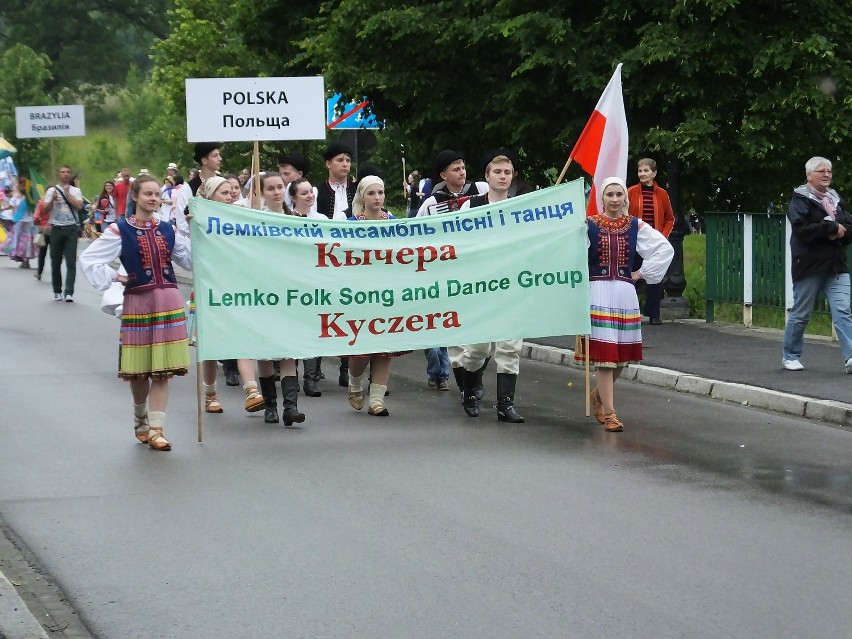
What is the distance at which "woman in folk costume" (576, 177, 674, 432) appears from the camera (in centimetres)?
1154

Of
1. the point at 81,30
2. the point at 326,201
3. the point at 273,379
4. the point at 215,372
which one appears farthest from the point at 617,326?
the point at 81,30

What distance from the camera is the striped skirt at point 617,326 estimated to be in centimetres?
1156

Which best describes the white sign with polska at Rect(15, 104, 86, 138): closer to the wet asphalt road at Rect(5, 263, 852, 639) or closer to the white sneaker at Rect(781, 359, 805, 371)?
the wet asphalt road at Rect(5, 263, 852, 639)

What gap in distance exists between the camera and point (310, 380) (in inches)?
540

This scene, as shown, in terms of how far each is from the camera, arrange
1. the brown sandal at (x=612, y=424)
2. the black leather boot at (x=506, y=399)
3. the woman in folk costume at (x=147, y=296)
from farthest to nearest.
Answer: the black leather boot at (x=506, y=399), the brown sandal at (x=612, y=424), the woman in folk costume at (x=147, y=296)

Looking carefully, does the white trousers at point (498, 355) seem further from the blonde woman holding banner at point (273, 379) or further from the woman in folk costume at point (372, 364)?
the blonde woman holding banner at point (273, 379)

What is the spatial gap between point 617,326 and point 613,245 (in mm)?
564

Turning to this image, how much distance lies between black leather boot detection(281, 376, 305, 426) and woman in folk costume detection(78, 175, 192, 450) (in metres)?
1.14

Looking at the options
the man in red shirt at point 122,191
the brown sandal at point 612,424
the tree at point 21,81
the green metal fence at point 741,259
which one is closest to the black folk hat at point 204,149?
the brown sandal at point 612,424

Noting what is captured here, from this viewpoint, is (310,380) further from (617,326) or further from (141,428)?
(617,326)


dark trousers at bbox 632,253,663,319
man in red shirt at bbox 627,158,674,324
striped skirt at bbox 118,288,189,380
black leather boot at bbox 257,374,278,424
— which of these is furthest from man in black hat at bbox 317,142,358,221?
dark trousers at bbox 632,253,663,319

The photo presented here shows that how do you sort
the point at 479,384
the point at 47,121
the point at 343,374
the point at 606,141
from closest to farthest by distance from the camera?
the point at 479,384 < the point at 606,141 < the point at 343,374 < the point at 47,121

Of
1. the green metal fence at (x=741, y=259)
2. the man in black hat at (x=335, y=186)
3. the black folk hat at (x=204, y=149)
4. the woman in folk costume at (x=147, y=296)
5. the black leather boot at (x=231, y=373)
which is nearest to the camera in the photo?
the woman in folk costume at (x=147, y=296)

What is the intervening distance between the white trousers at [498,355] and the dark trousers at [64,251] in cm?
1200
